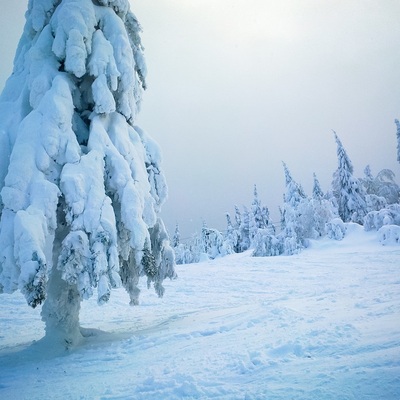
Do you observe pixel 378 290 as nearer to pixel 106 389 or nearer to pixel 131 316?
pixel 106 389

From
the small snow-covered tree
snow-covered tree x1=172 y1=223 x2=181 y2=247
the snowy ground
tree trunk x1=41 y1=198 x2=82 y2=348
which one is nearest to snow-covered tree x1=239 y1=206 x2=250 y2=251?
snow-covered tree x1=172 y1=223 x2=181 y2=247

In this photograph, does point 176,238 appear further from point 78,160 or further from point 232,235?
point 78,160

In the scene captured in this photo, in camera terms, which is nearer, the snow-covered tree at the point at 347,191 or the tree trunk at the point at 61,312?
the tree trunk at the point at 61,312

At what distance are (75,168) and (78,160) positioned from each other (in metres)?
0.24

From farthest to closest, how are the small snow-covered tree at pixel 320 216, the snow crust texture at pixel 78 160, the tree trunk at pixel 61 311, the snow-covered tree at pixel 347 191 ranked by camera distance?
the snow-covered tree at pixel 347 191 < the small snow-covered tree at pixel 320 216 < the tree trunk at pixel 61 311 < the snow crust texture at pixel 78 160

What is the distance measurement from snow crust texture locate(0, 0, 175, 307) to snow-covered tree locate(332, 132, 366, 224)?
36216 mm

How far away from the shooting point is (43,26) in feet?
23.6

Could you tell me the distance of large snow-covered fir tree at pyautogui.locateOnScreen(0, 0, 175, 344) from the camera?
A: 512 cm

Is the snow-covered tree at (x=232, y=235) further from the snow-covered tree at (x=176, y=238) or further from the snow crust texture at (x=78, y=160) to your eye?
the snow crust texture at (x=78, y=160)

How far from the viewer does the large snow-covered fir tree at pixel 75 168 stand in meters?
5.12

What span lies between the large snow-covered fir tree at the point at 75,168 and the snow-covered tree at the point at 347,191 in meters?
36.2

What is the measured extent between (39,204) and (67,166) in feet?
3.03

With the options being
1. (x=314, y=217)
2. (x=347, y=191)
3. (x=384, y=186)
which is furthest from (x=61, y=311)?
(x=384, y=186)

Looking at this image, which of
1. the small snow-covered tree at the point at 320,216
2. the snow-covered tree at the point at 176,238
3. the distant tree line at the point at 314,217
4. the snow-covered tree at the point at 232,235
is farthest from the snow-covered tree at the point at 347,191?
the snow-covered tree at the point at 176,238
